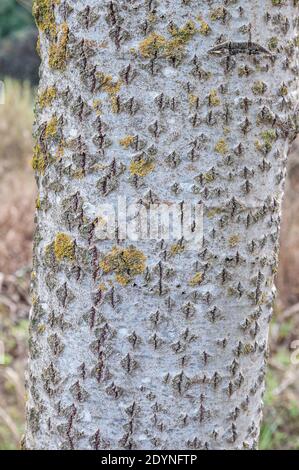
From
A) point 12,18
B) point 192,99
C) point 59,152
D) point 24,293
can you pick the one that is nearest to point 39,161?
point 59,152

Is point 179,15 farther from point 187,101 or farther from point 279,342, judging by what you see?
point 279,342

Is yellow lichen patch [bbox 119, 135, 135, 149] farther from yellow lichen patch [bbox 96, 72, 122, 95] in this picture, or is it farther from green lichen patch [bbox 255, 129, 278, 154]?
green lichen patch [bbox 255, 129, 278, 154]

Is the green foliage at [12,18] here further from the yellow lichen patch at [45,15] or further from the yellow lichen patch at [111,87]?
the yellow lichen patch at [111,87]

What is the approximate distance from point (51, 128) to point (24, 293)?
2706 mm

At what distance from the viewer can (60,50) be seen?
99 centimetres

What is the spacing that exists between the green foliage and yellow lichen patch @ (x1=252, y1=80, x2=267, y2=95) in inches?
375

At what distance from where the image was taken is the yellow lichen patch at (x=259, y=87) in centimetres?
98

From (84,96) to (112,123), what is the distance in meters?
0.06

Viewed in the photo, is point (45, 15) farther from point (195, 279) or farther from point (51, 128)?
point (195, 279)

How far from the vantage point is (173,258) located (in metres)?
0.99

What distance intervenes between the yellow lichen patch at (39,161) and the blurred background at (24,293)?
1.70 m

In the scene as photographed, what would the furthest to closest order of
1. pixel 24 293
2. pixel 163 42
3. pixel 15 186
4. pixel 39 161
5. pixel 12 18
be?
pixel 12 18 < pixel 15 186 < pixel 24 293 < pixel 39 161 < pixel 163 42

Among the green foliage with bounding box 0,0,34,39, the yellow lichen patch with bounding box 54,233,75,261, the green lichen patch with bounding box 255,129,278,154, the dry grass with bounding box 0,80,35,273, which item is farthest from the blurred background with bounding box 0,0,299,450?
the green foliage with bounding box 0,0,34,39
